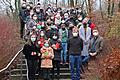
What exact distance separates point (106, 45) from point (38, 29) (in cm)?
283

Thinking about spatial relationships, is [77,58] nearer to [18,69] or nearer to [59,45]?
[59,45]

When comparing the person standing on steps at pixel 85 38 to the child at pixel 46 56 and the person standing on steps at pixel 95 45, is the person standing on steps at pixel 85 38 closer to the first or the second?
the person standing on steps at pixel 95 45

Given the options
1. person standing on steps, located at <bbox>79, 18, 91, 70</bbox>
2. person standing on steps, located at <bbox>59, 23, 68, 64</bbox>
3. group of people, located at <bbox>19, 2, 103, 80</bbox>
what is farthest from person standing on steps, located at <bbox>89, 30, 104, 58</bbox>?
person standing on steps, located at <bbox>59, 23, 68, 64</bbox>

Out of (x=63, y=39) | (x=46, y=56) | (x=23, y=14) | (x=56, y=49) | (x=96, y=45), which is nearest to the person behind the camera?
(x=46, y=56)

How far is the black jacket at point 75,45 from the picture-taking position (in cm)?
1358

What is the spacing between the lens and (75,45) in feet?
44.8

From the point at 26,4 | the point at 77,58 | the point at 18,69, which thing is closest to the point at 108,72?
the point at 77,58

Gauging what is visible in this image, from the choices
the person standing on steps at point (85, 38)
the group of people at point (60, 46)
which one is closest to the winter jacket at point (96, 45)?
the group of people at point (60, 46)

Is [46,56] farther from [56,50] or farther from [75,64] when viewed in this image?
[75,64]

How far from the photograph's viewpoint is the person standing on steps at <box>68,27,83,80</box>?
13586mm

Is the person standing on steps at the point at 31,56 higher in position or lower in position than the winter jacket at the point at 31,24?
lower

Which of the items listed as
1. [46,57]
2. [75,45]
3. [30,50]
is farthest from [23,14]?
[75,45]

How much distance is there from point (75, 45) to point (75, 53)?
29 cm

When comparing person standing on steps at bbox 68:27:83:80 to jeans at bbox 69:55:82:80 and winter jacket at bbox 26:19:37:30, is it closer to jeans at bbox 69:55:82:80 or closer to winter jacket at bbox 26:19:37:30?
jeans at bbox 69:55:82:80
